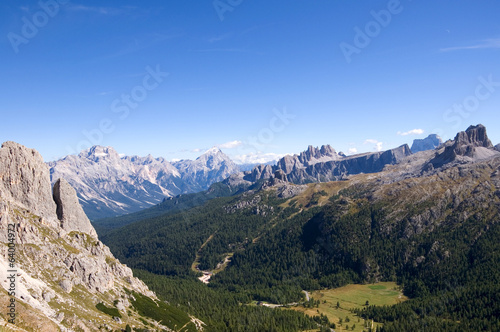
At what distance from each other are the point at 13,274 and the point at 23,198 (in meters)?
51.8

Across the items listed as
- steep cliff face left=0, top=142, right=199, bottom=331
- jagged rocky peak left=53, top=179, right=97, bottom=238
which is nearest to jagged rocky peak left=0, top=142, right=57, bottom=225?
steep cliff face left=0, top=142, right=199, bottom=331

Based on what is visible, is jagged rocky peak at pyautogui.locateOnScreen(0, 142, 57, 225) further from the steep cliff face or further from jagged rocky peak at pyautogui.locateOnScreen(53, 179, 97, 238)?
jagged rocky peak at pyautogui.locateOnScreen(53, 179, 97, 238)

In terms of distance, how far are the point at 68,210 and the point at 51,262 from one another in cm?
3848

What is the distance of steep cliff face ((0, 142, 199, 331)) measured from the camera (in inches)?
3629

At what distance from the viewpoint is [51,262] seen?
119 meters

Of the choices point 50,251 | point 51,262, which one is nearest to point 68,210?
point 50,251

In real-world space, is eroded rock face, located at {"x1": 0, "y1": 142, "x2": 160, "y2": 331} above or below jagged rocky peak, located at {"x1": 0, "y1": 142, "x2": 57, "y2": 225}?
below

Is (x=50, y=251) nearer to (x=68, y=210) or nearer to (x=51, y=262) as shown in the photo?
(x=51, y=262)

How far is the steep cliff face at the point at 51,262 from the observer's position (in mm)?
92188

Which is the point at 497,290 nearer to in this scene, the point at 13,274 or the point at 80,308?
the point at 80,308

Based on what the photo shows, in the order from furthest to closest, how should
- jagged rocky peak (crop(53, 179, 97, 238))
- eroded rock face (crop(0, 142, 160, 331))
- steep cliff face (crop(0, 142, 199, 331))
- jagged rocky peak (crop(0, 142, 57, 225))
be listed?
jagged rocky peak (crop(53, 179, 97, 238)), jagged rocky peak (crop(0, 142, 57, 225)), eroded rock face (crop(0, 142, 160, 331)), steep cliff face (crop(0, 142, 199, 331))

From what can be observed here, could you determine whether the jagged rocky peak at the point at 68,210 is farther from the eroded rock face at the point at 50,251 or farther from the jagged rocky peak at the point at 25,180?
the jagged rocky peak at the point at 25,180

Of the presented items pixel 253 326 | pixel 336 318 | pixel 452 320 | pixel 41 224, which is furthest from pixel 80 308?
pixel 452 320

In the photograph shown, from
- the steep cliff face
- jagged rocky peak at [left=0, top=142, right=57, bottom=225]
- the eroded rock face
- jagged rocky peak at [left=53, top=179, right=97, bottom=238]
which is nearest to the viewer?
the steep cliff face
